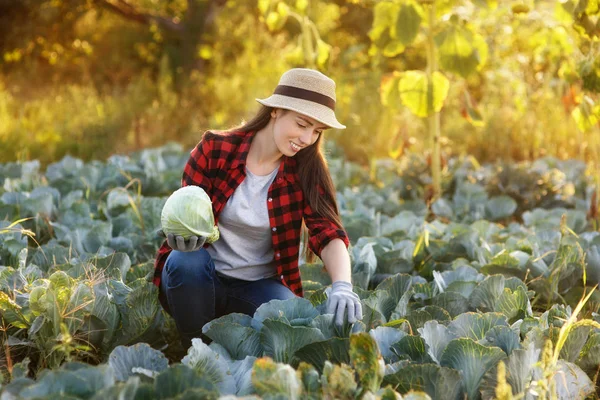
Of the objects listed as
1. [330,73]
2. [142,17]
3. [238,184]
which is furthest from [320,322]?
[142,17]

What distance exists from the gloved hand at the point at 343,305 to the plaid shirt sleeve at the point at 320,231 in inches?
9.7

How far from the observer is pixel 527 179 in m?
4.82

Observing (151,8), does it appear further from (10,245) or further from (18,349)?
(18,349)

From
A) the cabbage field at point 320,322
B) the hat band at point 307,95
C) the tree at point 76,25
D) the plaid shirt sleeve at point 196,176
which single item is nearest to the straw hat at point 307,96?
the hat band at point 307,95

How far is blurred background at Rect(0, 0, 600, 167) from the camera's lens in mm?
4148

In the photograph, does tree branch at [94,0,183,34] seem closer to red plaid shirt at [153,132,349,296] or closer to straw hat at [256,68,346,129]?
red plaid shirt at [153,132,349,296]

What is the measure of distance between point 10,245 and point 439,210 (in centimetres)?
256

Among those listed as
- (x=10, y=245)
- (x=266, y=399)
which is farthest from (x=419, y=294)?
(x=10, y=245)

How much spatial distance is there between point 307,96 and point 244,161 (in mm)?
341

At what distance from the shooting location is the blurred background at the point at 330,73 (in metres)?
4.15

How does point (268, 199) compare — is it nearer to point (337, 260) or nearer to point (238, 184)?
point (238, 184)

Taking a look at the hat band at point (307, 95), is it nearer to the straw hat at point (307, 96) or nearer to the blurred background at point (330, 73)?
the straw hat at point (307, 96)

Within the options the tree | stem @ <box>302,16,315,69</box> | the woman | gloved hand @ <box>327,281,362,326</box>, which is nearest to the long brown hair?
the woman

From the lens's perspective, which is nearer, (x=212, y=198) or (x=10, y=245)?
(x=212, y=198)
